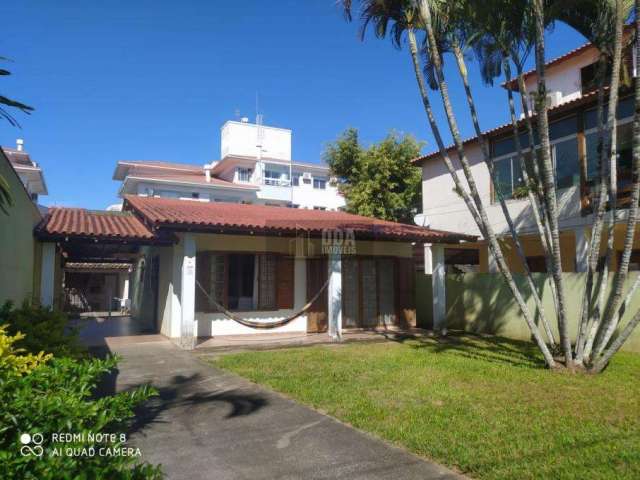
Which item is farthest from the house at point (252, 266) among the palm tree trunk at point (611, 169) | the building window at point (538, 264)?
the building window at point (538, 264)

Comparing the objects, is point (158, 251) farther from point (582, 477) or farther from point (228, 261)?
point (582, 477)

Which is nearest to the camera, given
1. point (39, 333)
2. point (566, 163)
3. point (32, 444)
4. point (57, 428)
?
point (32, 444)

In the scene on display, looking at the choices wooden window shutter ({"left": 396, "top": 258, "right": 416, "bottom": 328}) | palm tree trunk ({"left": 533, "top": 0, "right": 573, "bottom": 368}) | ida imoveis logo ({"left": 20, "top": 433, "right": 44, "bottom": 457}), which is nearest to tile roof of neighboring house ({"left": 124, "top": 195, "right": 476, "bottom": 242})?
wooden window shutter ({"left": 396, "top": 258, "right": 416, "bottom": 328})

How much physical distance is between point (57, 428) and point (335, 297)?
887cm

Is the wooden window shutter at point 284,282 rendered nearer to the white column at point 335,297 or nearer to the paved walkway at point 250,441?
the white column at point 335,297

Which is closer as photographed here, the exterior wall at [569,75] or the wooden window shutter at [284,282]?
the wooden window shutter at [284,282]

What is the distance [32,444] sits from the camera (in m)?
2.24

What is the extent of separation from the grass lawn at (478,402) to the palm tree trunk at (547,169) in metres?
0.89

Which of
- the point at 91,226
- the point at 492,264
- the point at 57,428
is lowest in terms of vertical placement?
the point at 57,428

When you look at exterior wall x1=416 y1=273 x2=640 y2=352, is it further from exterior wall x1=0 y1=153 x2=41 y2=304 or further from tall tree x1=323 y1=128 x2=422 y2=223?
exterior wall x1=0 y1=153 x2=41 y2=304

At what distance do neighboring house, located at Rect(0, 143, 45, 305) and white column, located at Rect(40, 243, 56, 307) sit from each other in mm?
180

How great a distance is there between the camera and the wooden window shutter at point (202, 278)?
10891mm

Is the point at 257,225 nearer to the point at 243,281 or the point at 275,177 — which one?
the point at 243,281

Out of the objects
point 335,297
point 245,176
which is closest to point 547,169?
point 335,297
